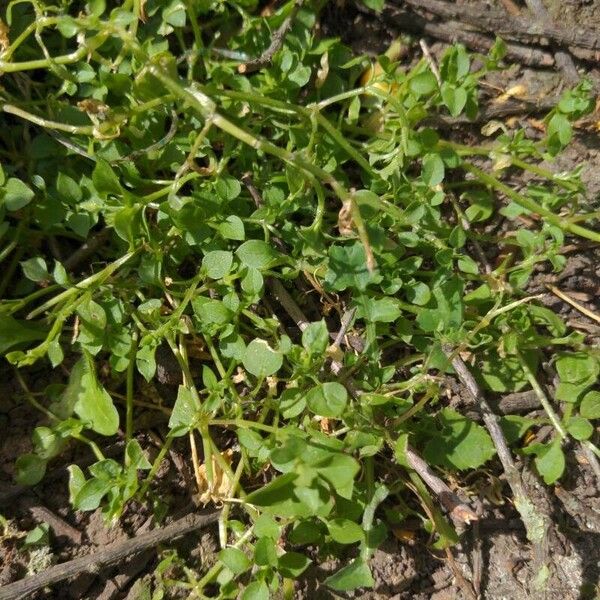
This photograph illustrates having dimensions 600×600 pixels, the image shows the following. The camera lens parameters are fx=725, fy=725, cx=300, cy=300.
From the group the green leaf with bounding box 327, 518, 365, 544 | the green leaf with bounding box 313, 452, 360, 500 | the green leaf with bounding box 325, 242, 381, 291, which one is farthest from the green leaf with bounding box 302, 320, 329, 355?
the green leaf with bounding box 327, 518, 365, 544

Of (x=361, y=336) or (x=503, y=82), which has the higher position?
(x=503, y=82)

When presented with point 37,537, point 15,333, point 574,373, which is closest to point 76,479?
point 37,537

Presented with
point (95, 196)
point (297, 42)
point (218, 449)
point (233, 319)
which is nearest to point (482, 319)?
point (233, 319)

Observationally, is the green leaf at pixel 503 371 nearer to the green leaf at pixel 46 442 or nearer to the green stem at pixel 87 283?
the green stem at pixel 87 283

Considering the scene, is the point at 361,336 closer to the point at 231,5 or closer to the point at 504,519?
the point at 504,519

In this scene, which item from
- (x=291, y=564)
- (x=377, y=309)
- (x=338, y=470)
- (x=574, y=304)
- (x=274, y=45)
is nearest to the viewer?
(x=338, y=470)

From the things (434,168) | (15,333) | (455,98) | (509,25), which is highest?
(509,25)

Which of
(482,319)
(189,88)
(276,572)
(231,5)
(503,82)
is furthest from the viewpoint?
(503,82)

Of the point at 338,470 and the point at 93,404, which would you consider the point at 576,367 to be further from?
the point at 93,404
